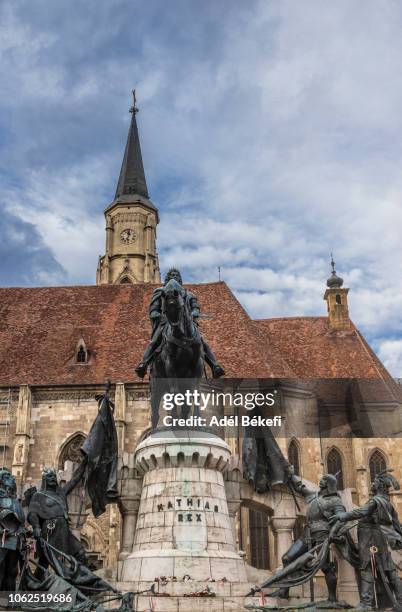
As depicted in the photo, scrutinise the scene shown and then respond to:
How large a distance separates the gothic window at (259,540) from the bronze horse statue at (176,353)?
1351 cm

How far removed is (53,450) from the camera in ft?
75.6

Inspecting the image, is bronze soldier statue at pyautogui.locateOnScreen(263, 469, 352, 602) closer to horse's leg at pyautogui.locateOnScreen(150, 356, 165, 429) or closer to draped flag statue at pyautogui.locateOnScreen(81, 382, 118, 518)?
horse's leg at pyautogui.locateOnScreen(150, 356, 165, 429)

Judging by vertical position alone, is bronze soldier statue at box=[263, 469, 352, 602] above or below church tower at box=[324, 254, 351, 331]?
below

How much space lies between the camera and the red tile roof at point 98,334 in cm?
2417

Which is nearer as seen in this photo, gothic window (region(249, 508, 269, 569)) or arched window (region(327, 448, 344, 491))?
gothic window (region(249, 508, 269, 569))

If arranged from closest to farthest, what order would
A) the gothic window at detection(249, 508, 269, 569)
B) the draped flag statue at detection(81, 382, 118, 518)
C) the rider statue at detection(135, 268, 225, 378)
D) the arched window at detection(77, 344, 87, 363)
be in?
1. the rider statue at detection(135, 268, 225, 378)
2. the draped flag statue at detection(81, 382, 118, 518)
3. the gothic window at detection(249, 508, 269, 569)
4. the arched window at detection(77, 344, 87, 363)

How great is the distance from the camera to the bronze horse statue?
33.9 feet

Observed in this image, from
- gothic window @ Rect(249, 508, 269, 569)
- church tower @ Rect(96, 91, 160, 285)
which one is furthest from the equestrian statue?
church tower @ Rect(96, 91, 160, 285)

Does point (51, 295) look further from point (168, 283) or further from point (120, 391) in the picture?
point (168, 283)

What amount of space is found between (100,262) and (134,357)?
65.8 ft

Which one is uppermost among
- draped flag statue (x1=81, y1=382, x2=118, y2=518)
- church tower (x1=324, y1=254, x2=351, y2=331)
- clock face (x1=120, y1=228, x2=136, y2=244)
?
clock face (x1=120, y1=228, x2=136, y2=244)

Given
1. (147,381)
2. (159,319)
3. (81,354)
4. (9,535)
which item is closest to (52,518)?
(9,535)

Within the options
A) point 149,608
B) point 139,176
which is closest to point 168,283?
point 149,608

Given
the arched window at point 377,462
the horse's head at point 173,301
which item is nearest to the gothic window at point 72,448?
the arched window at point 377,462
